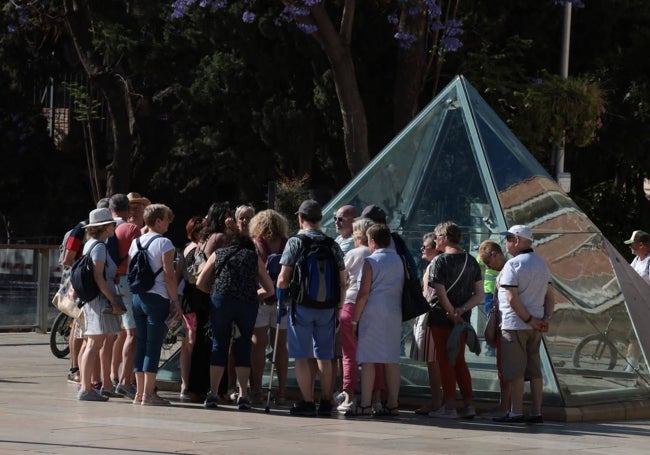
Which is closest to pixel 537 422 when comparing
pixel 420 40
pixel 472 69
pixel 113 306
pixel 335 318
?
pixel 335 318

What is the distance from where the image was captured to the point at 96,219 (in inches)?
472

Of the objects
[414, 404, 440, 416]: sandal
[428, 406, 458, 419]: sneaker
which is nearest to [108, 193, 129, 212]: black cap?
[414, 404, 440, 416]: sandal

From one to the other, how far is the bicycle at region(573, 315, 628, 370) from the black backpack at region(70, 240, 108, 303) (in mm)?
4115

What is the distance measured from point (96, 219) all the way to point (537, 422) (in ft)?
13.2

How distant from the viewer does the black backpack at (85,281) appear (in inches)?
462

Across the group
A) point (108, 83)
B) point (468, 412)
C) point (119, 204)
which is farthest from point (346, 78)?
point (468, 412)

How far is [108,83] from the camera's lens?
24.5m

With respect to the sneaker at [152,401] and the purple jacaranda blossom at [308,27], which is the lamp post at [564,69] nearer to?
the purple jacaranda blossom at [308,27]

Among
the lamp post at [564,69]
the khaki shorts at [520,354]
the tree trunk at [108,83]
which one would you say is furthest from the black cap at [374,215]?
the tree trunk at [108,83]

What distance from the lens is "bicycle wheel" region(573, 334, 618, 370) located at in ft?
39.8

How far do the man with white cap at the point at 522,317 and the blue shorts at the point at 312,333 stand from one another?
4.48 ft

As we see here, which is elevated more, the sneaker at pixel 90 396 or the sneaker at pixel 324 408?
the sneaker at pixel 324 408

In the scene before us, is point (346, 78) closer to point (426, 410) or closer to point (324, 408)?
point (426, 410)

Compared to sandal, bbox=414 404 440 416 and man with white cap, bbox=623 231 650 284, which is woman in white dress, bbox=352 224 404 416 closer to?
sandal, bbox=414 404 440 416
